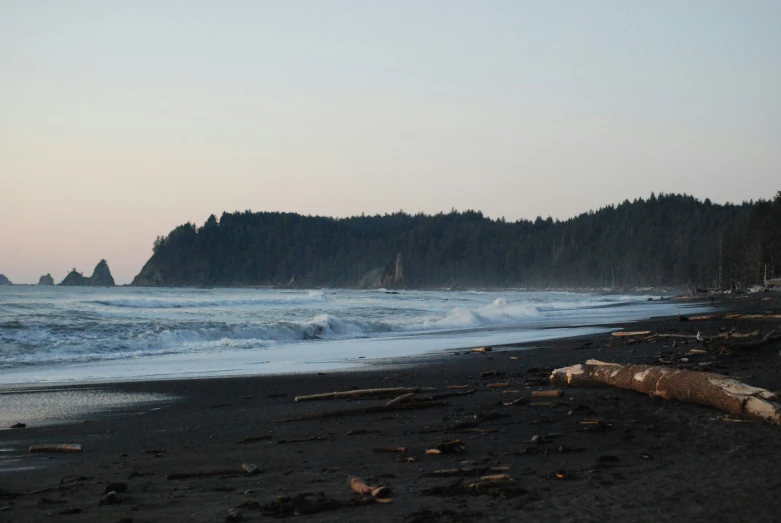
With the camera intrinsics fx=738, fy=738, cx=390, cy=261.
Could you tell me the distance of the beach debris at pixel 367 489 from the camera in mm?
4691

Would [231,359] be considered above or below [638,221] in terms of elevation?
below

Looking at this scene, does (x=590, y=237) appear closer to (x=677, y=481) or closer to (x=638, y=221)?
(x=638, y=221)

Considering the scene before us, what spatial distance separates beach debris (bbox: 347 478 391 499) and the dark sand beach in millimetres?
62

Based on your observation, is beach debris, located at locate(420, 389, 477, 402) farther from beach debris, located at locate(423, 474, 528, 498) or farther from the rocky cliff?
the rocky cliff

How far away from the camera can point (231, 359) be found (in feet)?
57.4

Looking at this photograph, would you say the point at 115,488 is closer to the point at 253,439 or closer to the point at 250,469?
the point at 250,469

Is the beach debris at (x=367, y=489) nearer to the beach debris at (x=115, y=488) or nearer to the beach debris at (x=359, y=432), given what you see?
the beach debris at (x=115, y=488)

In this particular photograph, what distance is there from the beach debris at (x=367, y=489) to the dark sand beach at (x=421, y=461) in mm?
62

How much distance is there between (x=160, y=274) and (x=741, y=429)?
195m

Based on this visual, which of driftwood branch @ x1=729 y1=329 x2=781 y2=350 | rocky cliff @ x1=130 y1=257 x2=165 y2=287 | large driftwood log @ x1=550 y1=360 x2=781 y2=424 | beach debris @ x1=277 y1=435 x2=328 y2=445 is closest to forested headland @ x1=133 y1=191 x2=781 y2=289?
rocky cliff @ x1=130 y1=257 x2=165 y2=287

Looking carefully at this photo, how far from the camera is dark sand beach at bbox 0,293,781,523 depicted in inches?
173

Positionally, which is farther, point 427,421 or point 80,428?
point 80,428

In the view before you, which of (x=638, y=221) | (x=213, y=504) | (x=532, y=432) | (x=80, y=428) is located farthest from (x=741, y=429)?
(x=638, y=221)

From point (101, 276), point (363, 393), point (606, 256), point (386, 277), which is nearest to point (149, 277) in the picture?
point (101, 276)
